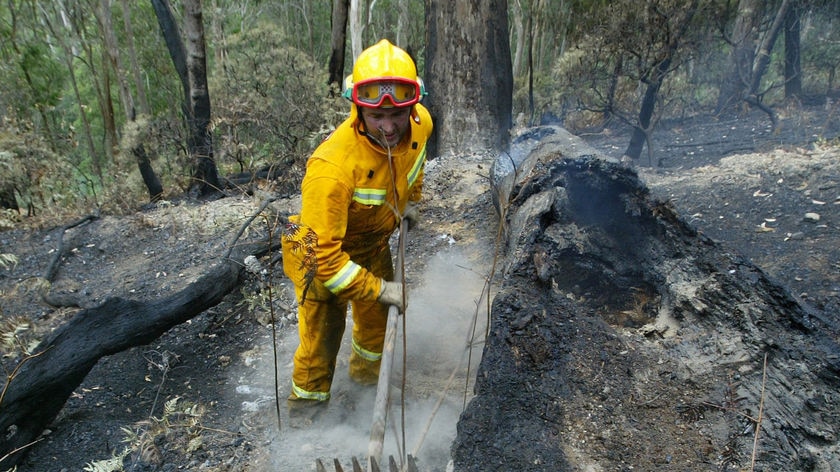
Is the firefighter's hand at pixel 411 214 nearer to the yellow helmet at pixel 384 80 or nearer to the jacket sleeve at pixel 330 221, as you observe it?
the jacket sleeve at pixel 330 221

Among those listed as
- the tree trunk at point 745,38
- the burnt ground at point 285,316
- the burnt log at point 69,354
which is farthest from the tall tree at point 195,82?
the tree trunk at point 745,38

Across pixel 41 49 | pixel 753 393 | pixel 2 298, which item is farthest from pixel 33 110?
pixel 753 393

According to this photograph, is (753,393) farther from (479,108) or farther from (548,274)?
(479,108)

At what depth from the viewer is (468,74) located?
6.97 m

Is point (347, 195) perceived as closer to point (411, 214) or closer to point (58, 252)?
point (411, 214)

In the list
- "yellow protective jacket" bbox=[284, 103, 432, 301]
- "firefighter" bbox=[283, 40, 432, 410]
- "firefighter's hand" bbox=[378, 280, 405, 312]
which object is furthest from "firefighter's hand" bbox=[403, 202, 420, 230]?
"firefighter's hand" bbox=[378, 280, 405, 312]

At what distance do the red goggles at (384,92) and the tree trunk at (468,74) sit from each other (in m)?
4.68

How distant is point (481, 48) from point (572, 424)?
19.2 feet

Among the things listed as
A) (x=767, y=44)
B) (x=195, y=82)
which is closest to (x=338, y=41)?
Result: (x=195, y=82)

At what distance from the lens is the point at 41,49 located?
16125mm

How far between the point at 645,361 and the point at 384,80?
1.71 metres

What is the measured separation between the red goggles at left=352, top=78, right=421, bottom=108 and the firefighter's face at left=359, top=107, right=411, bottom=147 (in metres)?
0.06

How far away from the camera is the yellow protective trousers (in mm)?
3020

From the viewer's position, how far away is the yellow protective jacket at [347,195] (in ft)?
8.20
